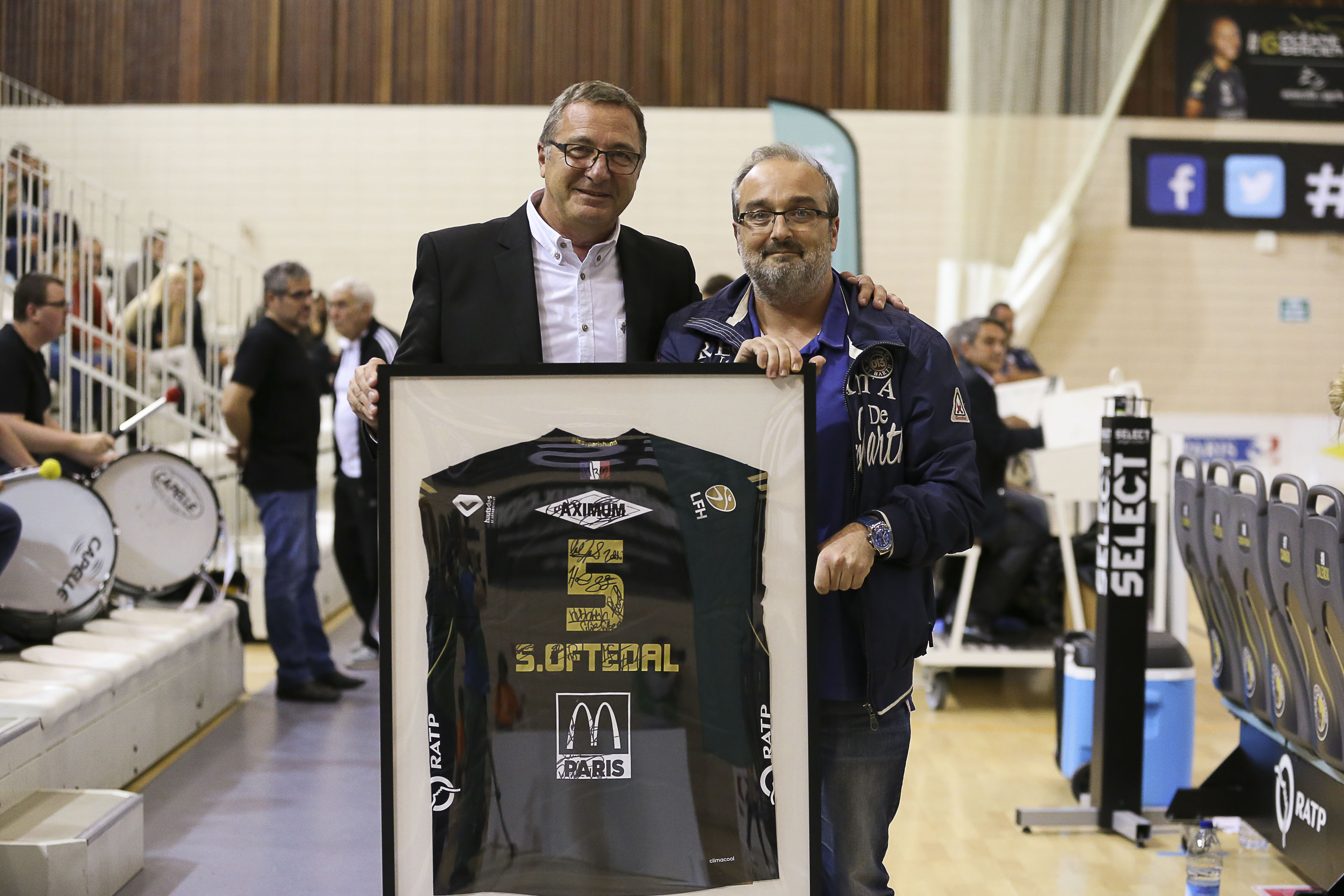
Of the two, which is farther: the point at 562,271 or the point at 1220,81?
the point at 1220,81

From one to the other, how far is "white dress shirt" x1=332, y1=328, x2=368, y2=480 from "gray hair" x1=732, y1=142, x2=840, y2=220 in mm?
3648

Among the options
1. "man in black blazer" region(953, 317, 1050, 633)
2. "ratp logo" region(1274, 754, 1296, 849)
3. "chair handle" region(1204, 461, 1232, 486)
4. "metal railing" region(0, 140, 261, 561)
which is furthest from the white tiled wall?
"ratp logo" region(1274, 754, 1296, 849)

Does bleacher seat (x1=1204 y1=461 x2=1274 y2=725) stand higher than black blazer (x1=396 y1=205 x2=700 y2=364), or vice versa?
black blazer (x1=396 y1=205 x2=700 y2=364)

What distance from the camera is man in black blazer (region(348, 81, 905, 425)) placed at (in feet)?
6.19

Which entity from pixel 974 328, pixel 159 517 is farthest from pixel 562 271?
pixel 974 328

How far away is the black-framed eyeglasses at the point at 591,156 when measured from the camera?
1877 millimetres

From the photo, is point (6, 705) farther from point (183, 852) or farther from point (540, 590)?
point (540, 590)

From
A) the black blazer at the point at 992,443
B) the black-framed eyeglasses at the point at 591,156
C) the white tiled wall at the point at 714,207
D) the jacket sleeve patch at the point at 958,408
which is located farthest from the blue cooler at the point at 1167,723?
the white tiled wall at the point at 714,207

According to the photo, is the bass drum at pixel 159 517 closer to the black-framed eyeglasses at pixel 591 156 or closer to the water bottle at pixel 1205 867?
the black-framed eyeglasses at pixel 591 156

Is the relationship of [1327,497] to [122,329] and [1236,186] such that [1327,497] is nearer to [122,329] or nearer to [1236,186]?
[122,329]

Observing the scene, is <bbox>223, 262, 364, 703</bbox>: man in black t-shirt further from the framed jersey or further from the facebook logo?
the facebook logo

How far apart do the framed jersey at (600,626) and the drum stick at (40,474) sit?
8.87 feet

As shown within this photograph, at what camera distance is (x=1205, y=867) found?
296 cm

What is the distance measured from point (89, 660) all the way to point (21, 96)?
7547 millimetres
